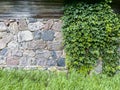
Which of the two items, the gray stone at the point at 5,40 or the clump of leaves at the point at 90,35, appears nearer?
the clump of leaves at the point at 90,35

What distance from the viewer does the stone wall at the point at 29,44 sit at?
6.36 metres

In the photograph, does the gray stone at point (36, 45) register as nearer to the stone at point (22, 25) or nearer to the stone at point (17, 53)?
the stone at point (17, 53)

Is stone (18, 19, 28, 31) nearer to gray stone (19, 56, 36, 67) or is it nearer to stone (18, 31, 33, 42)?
stone (18, 31, 33, 42)

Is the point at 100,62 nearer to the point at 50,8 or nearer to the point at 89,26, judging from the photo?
the point at 89,26

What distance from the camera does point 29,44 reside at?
20.9 ft

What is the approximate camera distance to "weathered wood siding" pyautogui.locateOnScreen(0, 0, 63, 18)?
638cm

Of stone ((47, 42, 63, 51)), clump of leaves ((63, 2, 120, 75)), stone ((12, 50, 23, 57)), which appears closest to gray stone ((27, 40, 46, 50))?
stone ((47, 42, 63, 51))

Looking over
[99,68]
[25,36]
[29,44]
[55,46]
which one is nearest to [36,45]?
[29,44]

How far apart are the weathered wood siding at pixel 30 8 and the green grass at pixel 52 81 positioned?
1.25 meters

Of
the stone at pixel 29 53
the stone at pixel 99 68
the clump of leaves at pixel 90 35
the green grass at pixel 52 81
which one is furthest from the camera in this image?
the stone at pixel 29 53

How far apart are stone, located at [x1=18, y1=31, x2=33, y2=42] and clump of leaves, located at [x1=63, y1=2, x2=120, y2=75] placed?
75 centimetres

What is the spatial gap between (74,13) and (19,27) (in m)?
1.21

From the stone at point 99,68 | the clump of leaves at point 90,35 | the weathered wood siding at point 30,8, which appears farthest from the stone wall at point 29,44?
the stone at point 99,68

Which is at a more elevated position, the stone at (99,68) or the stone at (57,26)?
the stone at (57,26)
